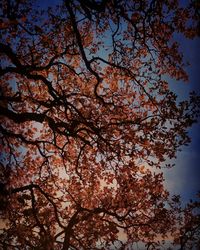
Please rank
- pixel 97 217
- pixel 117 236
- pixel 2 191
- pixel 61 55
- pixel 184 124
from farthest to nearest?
pixel 117 236 → pixel 97 217 → pixel 61 55 → pixel 184 124 → pixel 2 191

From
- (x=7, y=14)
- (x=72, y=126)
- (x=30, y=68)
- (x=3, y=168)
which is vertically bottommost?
(x=3, y=168)

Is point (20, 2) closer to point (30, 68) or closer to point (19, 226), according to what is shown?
point (30, 68)

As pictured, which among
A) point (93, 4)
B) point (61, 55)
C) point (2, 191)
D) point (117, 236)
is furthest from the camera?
point (117, 236)

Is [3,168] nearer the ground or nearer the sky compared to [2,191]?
nearer the sky

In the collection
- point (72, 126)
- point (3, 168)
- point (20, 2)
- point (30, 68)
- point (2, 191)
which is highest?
point (20, 2)

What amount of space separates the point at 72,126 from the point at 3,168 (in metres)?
3.52

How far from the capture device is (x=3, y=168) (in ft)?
47.5

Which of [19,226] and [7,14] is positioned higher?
[7,14]

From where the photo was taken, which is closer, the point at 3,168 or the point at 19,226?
the point at 3,168

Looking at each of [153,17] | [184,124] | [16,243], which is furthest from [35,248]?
[153,17]

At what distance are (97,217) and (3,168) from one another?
23.6 ft

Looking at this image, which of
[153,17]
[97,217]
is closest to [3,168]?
[97,217]

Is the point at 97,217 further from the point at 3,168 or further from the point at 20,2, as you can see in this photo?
the point at 20,2

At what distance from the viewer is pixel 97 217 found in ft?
64.0
